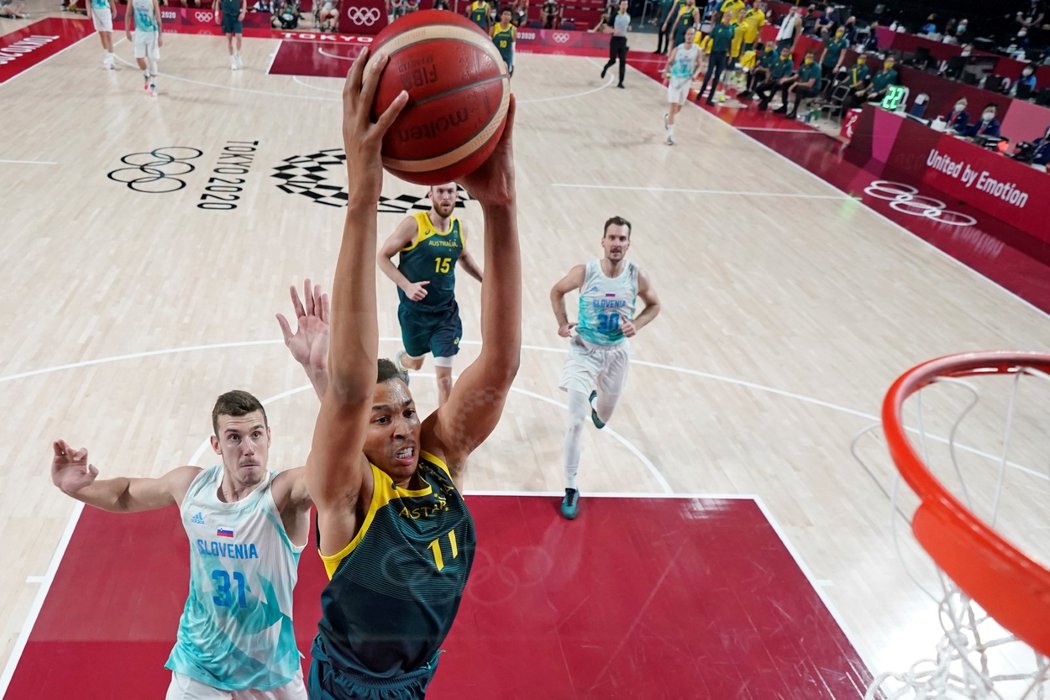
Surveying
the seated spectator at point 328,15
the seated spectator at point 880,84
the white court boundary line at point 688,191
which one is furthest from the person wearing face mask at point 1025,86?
the seated spectator at point 328,15

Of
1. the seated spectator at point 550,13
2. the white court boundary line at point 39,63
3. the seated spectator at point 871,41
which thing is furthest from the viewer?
the seated spectator at point 550,13

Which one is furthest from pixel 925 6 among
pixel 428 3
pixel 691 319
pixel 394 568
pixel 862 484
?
pixel 394 568

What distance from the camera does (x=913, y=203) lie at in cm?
1292

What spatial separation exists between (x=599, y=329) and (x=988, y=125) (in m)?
11.6

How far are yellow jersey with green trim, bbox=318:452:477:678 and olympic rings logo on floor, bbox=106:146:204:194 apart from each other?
30.6 ft

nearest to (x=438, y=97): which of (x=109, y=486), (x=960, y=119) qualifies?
(x=109, y=486)

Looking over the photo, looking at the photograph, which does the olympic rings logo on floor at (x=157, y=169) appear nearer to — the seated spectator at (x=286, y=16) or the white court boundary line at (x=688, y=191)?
the white court boundary line at (x=688, y=191)

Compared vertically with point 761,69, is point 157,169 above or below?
below

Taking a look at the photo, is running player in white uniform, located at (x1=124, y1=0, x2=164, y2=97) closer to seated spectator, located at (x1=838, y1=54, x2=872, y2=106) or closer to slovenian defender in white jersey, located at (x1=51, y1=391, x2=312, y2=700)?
slovenian defender in white jersey, located at (x1=51, y1=391, x2=312, y2=700)

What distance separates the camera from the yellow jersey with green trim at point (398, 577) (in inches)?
88.3

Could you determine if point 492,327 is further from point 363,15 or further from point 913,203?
point 363,15

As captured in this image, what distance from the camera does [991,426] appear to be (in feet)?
22.8

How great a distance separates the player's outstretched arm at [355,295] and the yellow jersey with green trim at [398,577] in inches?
13.3

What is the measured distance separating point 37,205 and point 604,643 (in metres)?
8.55
